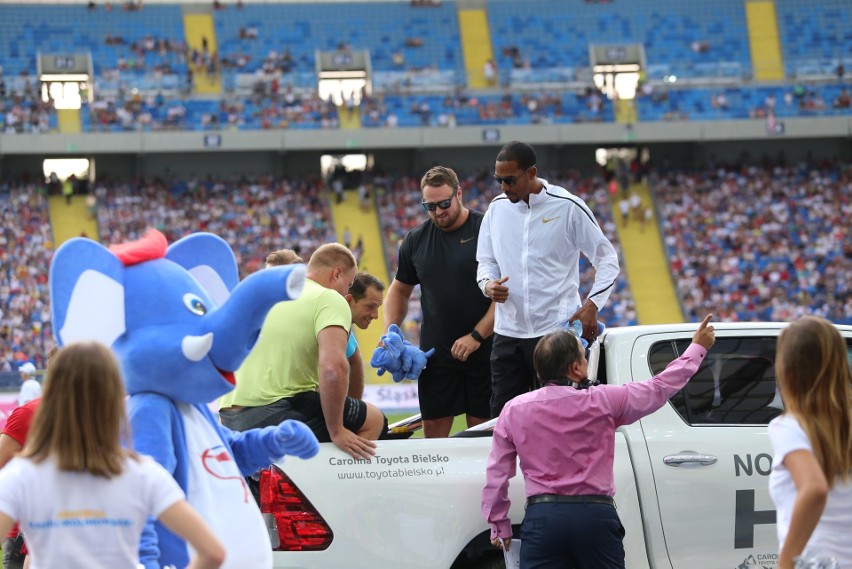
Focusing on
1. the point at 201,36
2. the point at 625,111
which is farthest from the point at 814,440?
the point at 201,36

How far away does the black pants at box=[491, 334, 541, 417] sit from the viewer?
6.35 m

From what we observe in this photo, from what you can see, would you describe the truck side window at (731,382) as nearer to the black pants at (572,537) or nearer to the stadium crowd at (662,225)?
the black pants at (572,537)

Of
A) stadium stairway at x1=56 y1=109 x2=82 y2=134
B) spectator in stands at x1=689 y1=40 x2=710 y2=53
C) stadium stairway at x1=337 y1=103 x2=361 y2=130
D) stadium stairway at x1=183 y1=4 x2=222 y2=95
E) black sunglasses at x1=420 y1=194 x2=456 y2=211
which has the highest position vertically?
stadium stairway at x1=183 y1=4 x2=222 y2=95

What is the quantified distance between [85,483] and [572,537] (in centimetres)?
219

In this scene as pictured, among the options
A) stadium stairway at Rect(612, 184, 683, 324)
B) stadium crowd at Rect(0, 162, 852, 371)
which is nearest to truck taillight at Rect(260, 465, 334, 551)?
stadium crowd at Rect(0, 162, 852, 371)

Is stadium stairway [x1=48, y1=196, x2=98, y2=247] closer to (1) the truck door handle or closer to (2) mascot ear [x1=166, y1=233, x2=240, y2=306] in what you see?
(2) mascot ear [x1=166, y1=233, x2=240, y2=306]

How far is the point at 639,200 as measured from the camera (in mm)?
37906

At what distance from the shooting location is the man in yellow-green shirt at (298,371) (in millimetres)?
5656

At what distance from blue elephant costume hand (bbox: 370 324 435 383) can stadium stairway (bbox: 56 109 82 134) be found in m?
32.6

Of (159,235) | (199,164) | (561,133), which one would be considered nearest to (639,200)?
(561,133)

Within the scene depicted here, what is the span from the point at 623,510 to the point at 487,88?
119 ft

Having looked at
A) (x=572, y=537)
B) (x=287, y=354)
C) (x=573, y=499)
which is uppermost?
(x=287, y=354)

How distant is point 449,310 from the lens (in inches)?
273

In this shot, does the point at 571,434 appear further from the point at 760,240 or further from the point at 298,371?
the point at 760,240
